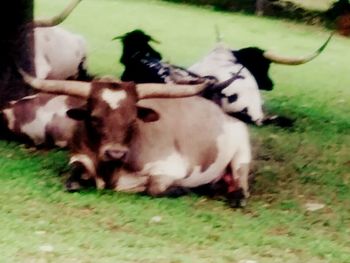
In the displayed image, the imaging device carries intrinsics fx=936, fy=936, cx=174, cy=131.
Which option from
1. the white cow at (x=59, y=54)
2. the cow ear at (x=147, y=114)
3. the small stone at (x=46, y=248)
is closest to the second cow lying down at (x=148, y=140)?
the cow ear at (x=147, y=114)

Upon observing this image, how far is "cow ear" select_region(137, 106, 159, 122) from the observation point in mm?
6465

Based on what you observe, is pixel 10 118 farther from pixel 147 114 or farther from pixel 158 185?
pixel 158 185

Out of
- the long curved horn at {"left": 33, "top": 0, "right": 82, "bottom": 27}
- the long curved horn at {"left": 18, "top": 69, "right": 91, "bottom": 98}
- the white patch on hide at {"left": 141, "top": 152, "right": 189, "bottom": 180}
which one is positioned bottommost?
the white patch on hide at {"left": 141, "top": 152, "right": 189, "bottom": 180}

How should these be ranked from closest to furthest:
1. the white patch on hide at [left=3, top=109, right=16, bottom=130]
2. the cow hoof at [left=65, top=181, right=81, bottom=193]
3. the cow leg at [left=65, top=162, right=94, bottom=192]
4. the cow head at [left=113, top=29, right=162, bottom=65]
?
the cow hoof at [left=65, top=181, right=81, bottom=193], the cow leg at [left=65, top=162, right=94, bottom=192], the white patch on hide at [left=3, top=109, right=16, bottom=130], the cow head at [left=113, top=29, right=162, bottom=65]

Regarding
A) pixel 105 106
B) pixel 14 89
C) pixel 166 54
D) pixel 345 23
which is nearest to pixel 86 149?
pixel 105 106

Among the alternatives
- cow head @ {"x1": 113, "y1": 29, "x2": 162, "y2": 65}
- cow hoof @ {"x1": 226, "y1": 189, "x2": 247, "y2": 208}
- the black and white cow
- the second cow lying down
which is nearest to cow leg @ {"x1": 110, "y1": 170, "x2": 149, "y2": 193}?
the second cow lying down

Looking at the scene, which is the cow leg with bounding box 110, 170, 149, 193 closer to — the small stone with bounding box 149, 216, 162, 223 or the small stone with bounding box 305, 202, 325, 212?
the small stone with bounding box 149, 216, 162, 223

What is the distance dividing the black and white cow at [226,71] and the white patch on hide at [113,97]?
5.60 feet

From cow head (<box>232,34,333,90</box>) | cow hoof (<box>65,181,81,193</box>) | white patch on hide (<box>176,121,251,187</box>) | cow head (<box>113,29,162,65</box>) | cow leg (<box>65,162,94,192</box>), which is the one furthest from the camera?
cow head (<box>232,34,333,90</box>)

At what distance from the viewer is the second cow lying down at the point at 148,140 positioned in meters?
6.34

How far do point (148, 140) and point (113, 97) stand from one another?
0.44 m

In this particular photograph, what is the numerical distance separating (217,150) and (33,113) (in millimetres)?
1707

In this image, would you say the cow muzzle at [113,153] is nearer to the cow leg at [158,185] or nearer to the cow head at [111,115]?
the cow head at [111,115]

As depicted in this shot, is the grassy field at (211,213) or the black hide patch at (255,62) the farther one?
the black hide patch at (255,62)
